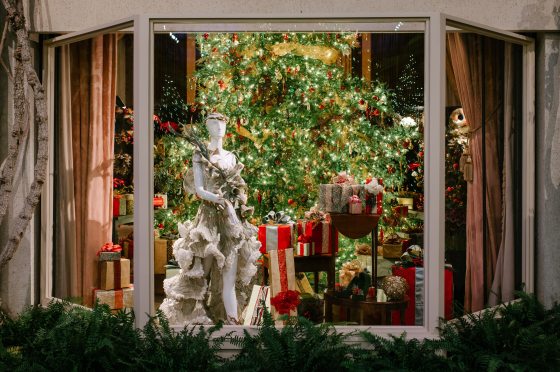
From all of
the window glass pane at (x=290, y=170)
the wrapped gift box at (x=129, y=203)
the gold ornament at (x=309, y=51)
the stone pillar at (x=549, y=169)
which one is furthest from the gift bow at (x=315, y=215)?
the stone pillar at (x=549, y=169)

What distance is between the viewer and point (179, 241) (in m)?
4.71

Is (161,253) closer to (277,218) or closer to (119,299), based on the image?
(119,299)

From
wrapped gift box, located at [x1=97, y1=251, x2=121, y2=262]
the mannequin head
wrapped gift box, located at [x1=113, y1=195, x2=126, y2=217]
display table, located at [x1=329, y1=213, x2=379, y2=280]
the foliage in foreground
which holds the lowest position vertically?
the foliage in foreground

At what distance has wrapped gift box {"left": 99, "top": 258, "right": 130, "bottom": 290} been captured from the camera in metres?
4.80

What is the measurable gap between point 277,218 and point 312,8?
169cm

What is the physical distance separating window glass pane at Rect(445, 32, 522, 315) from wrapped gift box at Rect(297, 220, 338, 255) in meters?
0.90

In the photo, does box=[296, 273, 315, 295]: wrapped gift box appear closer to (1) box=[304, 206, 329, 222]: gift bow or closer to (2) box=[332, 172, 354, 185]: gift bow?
(1) box=[304, 206, 329, 222]: gift bow

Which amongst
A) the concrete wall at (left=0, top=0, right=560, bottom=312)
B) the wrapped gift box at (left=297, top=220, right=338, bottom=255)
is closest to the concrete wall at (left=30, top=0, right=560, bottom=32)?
the concrete wall at (left=0, top=0, right=560, bottom=312)

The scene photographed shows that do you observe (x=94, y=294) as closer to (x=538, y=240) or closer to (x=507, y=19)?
(x=538, y=240)

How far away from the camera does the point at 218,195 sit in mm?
4711

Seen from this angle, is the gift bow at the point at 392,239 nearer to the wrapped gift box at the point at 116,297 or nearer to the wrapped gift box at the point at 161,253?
the wrapped gift box at the point at 161,253

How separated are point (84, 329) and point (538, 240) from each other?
3.59 m

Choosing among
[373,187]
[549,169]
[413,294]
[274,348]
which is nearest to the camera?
[274,348]

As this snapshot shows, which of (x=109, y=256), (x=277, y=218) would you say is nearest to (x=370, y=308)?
(x=277, y=218)
